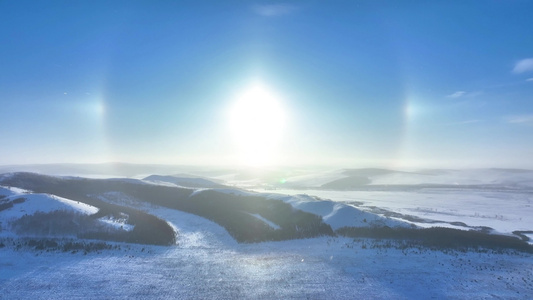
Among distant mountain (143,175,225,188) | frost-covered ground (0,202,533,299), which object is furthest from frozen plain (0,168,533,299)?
distant mountain (143,175,225,188)

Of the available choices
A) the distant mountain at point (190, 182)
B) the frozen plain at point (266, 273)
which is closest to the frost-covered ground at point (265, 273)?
the frozen plain at point (266, 273)

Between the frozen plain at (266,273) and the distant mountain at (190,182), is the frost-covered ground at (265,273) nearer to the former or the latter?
the frozen plain at (266,273)

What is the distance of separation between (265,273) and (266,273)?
54 mm

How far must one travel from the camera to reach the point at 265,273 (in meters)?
18.4

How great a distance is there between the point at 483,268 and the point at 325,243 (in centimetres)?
1012

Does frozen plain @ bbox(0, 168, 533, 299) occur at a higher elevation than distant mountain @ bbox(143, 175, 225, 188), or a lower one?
lower

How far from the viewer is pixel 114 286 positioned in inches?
634

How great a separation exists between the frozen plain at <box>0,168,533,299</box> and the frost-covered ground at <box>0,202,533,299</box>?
0.15ft

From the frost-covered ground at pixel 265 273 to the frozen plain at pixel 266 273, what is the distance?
5 centimetres

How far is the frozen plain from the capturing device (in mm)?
15747

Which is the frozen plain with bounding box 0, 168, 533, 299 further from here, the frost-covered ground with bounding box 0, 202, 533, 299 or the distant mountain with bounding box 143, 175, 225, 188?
the distant mountain with bounding box 143, 175, 225, 188

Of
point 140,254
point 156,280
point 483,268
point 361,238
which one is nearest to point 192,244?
point 140,254

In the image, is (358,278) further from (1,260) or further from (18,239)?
(18,239)

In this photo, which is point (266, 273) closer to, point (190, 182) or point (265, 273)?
point (265, 273)
